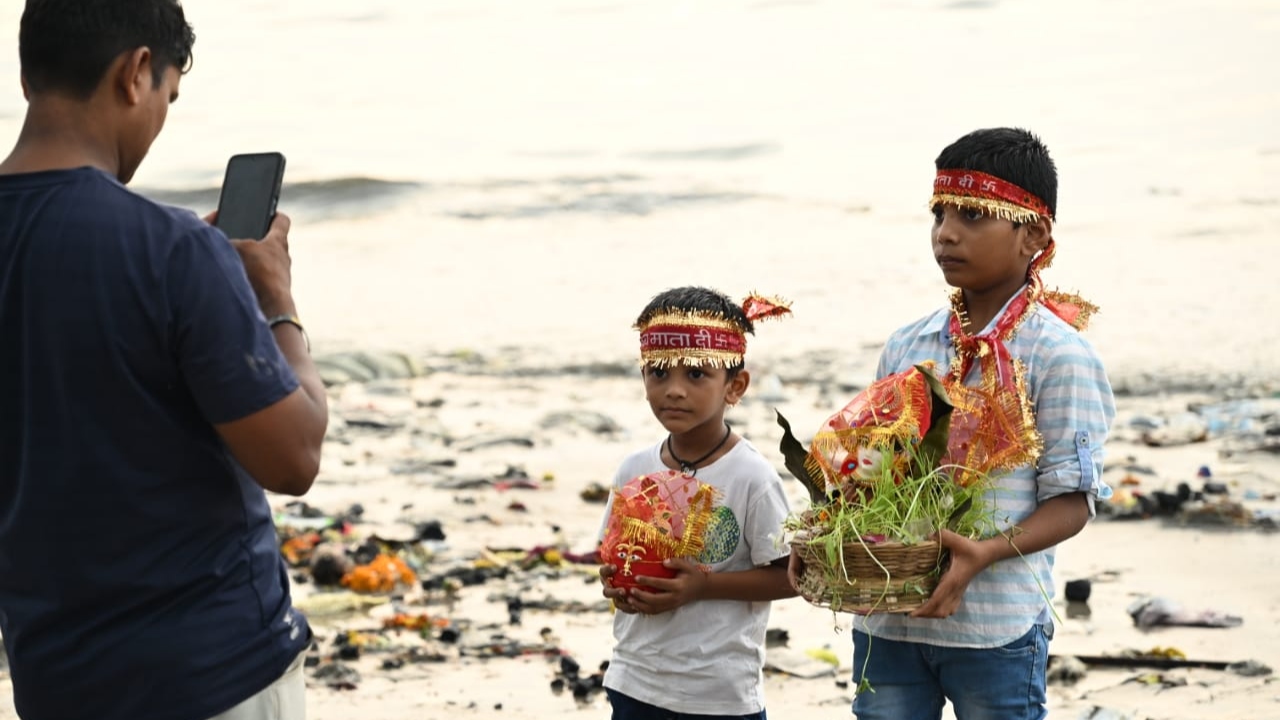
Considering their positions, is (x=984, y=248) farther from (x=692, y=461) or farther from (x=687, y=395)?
(x=692, y=461)

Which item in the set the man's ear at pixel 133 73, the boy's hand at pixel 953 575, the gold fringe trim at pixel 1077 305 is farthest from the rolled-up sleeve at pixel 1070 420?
the man's ear at pixel 133 73

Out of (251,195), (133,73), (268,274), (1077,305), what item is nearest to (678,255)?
(1077,305)

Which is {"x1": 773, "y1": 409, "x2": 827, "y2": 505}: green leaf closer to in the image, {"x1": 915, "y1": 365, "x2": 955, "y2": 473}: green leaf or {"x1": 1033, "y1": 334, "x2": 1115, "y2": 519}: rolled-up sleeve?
{"x1": 915, "y1": 365, "x2": 955, "y2": 473}: green leaf

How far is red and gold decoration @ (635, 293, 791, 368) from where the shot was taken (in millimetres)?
4234

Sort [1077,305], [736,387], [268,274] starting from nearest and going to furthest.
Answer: [268,274], [1077,305], [736,387]

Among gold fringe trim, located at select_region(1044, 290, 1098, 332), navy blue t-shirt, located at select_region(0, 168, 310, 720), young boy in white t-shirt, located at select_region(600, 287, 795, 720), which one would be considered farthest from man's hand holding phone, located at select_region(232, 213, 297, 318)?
gold fringe trim, located at select_region(1044, 290, 1098, 332)

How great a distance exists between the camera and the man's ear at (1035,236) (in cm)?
376

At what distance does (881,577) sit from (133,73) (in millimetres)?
1864

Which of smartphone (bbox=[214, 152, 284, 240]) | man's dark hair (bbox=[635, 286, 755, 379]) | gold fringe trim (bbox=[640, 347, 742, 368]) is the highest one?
smartphone (bbox=[214, 152, 284, 240])

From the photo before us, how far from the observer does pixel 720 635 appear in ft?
13.3

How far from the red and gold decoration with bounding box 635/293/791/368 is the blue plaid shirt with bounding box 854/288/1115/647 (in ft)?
2.70

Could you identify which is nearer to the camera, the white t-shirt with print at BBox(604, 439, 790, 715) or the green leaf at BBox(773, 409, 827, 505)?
the green leaf at BBox(773, 409, 827, 505)

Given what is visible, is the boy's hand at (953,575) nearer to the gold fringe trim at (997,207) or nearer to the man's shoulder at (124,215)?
the gold fringe trim at (997,207)

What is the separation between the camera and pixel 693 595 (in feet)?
13.1
